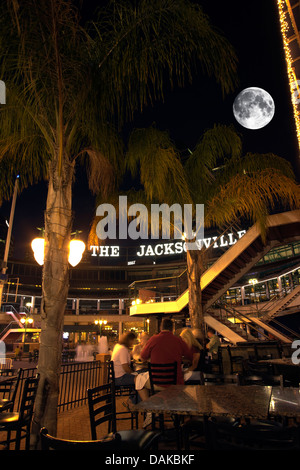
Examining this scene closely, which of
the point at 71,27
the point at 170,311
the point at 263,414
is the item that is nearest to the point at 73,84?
the point at 71,27

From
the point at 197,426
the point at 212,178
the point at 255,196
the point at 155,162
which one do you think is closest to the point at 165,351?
the point at 197,426

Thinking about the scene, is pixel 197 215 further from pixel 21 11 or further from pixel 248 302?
pixel 248 302

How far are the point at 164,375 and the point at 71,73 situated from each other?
5286 millimetres

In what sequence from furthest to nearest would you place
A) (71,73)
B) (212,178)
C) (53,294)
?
(212,178) < (71,73) < (53,294)

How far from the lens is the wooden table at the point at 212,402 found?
245 cm

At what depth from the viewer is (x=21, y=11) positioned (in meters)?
4.42

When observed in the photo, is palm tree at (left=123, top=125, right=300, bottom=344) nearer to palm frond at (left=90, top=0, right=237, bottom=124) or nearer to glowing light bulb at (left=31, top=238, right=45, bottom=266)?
palm frond at (left=90, top=0, right=237, bottom=124)

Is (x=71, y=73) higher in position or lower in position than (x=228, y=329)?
higher

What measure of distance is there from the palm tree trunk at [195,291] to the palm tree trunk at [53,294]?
652cm

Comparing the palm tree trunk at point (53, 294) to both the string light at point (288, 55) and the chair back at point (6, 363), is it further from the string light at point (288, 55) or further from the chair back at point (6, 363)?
the chair back at point (6, 363)

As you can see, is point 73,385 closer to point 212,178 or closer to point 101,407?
point 101,407

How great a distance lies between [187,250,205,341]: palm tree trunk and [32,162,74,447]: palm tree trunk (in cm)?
652

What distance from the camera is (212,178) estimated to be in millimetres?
11406

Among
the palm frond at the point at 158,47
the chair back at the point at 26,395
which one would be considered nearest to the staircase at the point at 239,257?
the palm frond at the point at 158,47
